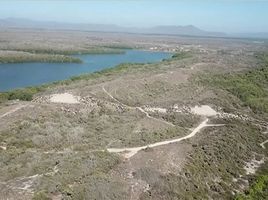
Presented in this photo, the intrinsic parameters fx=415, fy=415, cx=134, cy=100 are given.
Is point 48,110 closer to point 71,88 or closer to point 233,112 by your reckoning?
point 71,88

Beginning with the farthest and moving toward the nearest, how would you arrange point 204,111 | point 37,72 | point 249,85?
point 37,72 → point 249,85 → point 204,111

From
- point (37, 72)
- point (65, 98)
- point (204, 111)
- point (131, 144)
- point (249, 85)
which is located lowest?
point (37, 72)

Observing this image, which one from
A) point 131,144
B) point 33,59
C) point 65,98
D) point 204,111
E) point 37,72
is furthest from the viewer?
point 33,59

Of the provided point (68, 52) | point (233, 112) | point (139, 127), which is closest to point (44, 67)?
point (68, 52)

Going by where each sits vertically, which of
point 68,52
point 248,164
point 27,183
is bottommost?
point 68,52

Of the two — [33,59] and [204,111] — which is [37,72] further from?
[204,111]

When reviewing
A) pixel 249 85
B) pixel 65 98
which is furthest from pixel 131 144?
pixel 249 85

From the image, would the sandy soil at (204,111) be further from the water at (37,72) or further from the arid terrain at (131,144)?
the water at (37,72)

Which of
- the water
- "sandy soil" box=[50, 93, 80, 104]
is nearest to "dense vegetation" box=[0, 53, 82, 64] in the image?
the water
